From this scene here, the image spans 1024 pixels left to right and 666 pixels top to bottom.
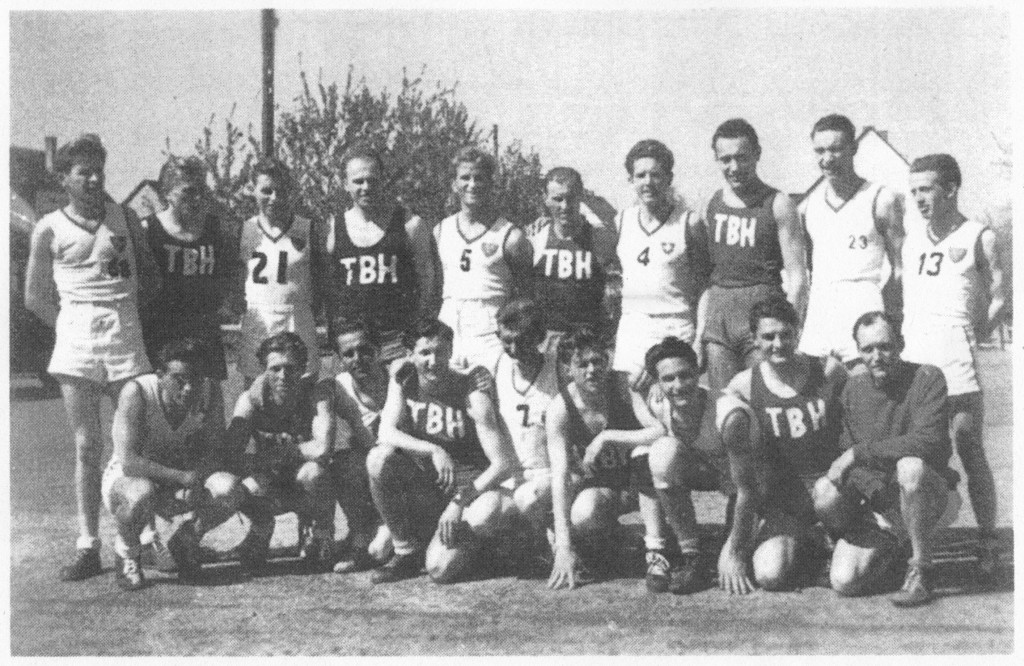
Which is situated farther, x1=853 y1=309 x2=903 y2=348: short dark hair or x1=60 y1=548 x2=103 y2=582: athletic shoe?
x1=60 y1=548 x2=103 y2=582: athletic shoe

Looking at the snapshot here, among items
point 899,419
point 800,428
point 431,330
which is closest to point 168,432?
point 431,330

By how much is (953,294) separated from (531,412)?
222 cm

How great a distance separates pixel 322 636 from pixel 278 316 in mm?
1740

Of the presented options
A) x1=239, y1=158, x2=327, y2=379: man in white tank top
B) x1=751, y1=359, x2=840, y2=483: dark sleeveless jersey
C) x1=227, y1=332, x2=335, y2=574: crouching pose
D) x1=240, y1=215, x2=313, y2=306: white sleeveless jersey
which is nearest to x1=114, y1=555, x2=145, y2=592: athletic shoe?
x1=227, y1=332, x2=335, y2=574: crouching pose

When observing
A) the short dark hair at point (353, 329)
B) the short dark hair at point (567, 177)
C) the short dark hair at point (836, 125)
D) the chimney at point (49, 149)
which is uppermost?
the short dark hair at point (836, 125)

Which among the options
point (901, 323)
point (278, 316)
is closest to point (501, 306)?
point (278, 316)

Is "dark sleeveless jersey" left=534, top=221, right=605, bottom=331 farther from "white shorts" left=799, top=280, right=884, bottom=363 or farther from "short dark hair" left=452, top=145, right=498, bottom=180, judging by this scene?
"white shorts" left=799, top=280, right=884, bottom=363

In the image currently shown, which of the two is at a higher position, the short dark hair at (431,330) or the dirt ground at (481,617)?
the short dark hair at (431,330)

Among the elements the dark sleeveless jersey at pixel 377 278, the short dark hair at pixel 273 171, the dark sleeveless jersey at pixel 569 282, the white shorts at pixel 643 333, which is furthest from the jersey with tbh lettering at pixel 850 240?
the short dark hair at pixel 273 171

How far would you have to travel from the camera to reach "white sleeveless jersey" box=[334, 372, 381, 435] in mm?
5598

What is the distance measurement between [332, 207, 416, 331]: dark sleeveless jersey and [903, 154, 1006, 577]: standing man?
2639 millimetres

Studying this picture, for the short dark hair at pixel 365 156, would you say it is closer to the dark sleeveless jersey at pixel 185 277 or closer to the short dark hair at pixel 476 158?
the short dark hair at pixel 476 158

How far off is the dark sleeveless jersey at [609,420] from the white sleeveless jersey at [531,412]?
0.12 m

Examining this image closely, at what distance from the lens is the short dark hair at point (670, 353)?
5.07 m
